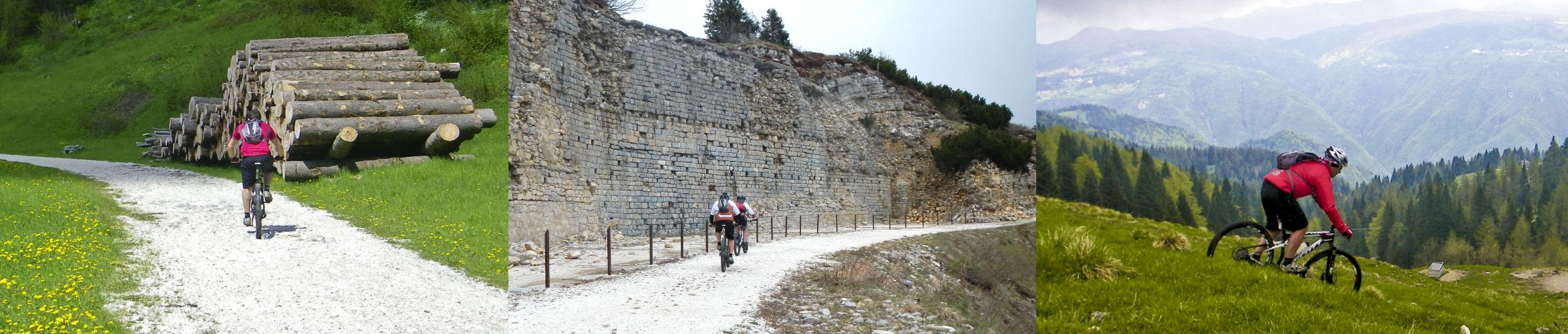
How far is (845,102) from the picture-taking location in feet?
11.5

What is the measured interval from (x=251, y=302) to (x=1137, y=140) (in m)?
6.47

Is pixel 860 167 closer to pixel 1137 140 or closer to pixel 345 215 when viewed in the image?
Answer: pixel 1137 140

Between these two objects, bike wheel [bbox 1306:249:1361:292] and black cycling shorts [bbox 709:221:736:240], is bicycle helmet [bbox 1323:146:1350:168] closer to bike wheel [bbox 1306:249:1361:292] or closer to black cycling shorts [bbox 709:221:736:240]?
bike wheel [bbox 1306:249:1361:292]

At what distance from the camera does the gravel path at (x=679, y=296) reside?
120 inches

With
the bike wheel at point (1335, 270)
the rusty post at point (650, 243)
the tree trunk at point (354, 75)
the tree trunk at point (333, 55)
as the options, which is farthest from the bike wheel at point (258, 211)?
the bike wheel at point (1335, 270)

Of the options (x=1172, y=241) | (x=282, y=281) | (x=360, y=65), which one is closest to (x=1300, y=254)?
(x=1172, y=241)

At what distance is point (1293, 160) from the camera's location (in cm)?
437

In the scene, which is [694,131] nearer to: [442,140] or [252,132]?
[252,132]

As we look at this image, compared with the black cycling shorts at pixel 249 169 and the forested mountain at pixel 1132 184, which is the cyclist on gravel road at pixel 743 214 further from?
the black cycling shorts at pixel 249 169

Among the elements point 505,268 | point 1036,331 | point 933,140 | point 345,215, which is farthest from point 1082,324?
point 345,215

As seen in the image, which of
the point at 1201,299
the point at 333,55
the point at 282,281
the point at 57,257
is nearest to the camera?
the point at 1201,299

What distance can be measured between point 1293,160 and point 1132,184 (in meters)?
0.78

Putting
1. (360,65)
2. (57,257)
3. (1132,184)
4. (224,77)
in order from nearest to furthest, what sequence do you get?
(1132,184) < (57,257) < (360,65) < (224,77)

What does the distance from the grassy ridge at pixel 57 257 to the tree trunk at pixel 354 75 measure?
7.20ft
